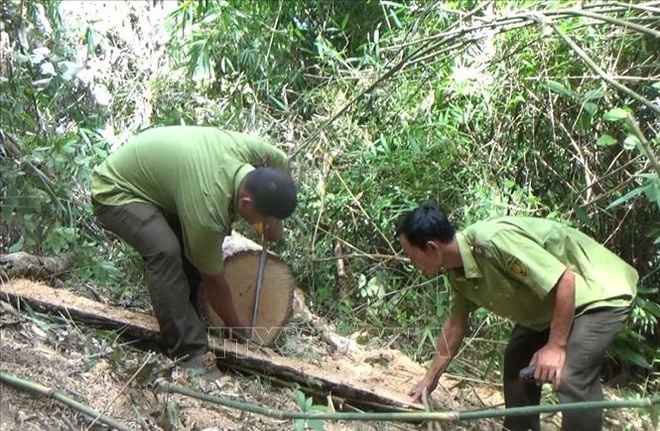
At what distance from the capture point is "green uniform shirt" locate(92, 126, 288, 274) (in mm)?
3285

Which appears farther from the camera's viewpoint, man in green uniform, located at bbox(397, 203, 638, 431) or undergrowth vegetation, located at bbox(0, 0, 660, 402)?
undergrowth vegetation, located at bbox(0, 0, 660, 402)

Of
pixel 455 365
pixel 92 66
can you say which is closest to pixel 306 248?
pixel 455 365

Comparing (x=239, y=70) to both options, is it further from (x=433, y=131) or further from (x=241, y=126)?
(x=433, y=131)

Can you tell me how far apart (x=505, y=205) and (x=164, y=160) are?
2.18 m

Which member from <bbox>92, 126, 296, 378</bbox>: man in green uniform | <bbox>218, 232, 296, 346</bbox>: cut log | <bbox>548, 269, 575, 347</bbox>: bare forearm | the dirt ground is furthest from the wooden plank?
A: <bbox>548, 269, 575, 347</bbox>: bare forearm

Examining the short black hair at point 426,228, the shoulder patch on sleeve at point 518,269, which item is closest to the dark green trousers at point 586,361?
the shoulder patch on sleeve at point 518,269

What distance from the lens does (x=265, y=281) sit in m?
4.11

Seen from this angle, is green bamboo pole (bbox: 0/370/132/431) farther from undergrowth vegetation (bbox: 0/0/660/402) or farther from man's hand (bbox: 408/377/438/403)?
undergrowth vegetation (bbox: 0/0/660/402)

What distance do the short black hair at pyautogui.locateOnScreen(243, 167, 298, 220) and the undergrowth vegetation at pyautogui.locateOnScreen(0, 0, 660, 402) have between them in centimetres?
120

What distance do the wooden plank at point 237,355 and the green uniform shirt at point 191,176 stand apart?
17.4 inches

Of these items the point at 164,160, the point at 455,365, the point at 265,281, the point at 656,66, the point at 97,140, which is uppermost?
the point at 656,66

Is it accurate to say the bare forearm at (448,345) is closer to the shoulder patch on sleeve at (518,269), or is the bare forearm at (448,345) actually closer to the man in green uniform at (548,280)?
the man in green uniform at (548,280)

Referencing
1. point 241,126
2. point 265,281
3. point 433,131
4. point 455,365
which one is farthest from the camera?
point 241,126

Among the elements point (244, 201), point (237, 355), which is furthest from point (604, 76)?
point (237, 355)
